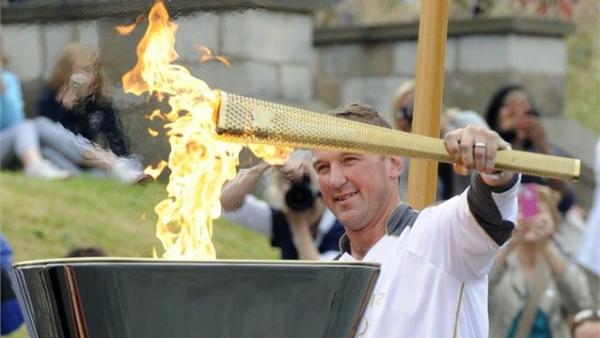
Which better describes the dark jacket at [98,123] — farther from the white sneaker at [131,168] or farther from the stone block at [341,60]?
the stone block at [341,60]

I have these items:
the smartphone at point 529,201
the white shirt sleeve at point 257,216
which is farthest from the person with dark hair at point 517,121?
the white shirt sleeve at point 257,216

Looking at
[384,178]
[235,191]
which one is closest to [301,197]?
[235,191]

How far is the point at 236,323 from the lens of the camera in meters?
3.49

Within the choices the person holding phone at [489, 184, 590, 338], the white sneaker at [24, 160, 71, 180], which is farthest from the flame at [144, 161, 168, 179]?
the white sneaker at [24, 160, 71, 180]

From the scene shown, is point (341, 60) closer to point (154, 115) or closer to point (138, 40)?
point (138, 40)

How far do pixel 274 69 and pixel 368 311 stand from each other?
209 inches

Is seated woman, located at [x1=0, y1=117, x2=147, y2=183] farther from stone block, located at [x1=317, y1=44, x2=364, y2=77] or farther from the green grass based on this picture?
stone block, located at [x1=317, y1=44, x2=364, y2=77]

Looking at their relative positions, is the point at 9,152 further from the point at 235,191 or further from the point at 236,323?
the point at 236,323

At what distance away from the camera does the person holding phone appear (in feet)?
23.9

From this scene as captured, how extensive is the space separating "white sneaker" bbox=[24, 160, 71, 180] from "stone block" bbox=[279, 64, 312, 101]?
52.4 inches

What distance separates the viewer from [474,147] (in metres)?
3.97

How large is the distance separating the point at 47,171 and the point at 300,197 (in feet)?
8.41

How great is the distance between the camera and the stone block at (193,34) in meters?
4.50

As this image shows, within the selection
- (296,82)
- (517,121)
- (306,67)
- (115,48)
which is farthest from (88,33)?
(306,67)
